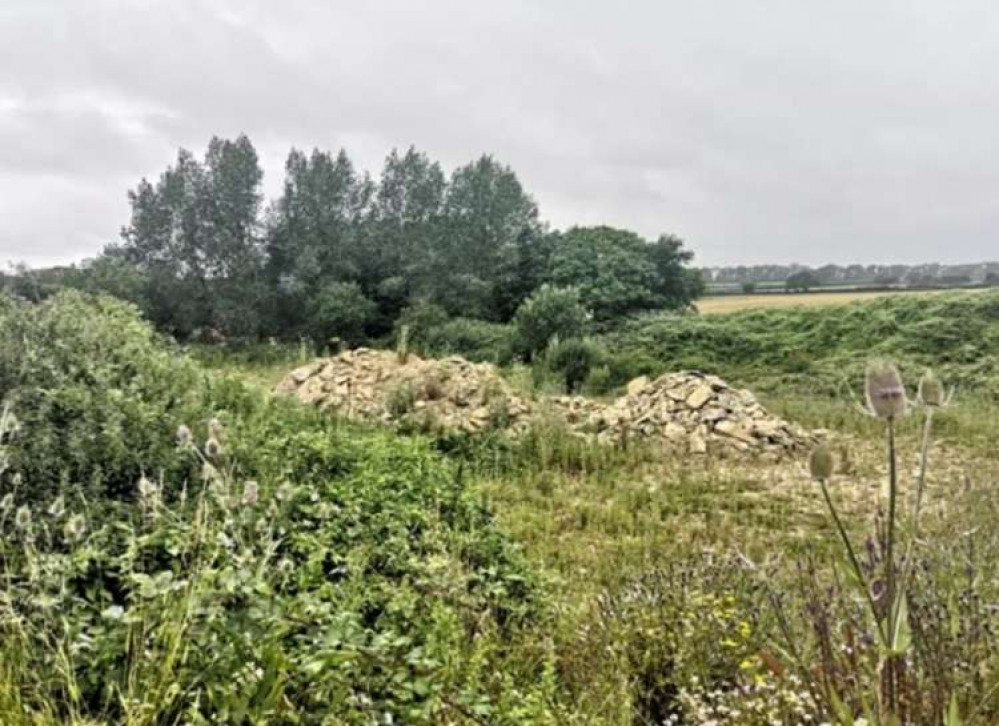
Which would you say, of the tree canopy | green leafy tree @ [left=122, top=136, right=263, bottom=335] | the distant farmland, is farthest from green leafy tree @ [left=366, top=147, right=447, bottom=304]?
the distant farmland

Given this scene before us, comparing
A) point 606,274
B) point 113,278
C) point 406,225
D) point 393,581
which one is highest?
point 406,225

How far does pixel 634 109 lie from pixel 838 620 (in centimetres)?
1074

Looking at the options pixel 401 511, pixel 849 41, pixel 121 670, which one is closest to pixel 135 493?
pixel 401 511

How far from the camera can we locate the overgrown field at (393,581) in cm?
142

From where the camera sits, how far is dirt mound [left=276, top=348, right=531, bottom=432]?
7.08m

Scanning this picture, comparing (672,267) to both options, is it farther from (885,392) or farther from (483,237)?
(885,392)

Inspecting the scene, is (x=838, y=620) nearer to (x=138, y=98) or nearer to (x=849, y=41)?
(x=849, y=41)

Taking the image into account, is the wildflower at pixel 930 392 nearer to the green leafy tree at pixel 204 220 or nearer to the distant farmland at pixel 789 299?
the distant farmland at pixel 789 299

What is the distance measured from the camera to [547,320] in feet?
47.3

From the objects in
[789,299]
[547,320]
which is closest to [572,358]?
[547,320]

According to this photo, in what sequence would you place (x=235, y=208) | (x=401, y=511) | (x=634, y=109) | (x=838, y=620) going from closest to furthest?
(x=838, y=620), (x=401, y=511), (x=634, y=109), (x=235, y=208)

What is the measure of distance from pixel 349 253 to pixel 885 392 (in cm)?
2004

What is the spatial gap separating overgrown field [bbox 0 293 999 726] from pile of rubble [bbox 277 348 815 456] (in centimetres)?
166

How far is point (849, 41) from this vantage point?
6156 millimetres
